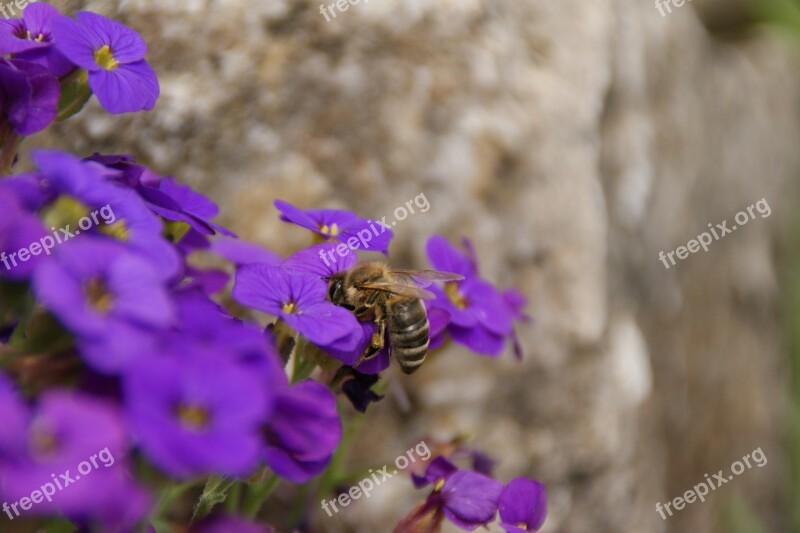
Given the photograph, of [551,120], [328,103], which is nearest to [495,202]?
[551,120]

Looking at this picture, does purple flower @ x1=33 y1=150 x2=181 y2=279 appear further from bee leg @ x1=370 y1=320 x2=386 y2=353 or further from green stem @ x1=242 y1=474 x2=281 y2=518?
green stem @ x1=242 y1=474 x2=281 y2=518

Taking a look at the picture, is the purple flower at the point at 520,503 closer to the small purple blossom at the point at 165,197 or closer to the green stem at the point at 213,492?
the green stem at the point at 213,492

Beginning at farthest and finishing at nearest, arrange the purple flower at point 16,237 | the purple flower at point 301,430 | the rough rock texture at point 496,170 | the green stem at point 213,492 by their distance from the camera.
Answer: the rough rock texture at point 496,170, the green stem at point 213,492, the purple flower at point 301,430, the purple flower at point 16,237

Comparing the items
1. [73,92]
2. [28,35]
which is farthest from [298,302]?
[28,35]

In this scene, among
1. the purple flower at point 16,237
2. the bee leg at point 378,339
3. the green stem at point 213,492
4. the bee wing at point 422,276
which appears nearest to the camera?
the purple flower at point 16,237

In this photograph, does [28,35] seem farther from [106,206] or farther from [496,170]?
[496,170]

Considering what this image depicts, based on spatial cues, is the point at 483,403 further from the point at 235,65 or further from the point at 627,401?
the point at 235,65

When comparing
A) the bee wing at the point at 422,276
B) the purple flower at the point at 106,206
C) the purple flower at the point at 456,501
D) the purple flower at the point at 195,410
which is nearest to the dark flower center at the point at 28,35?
the purple flower at the point at 106,206
